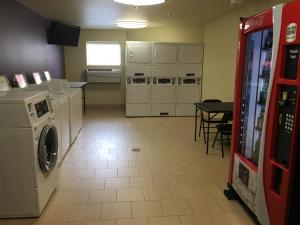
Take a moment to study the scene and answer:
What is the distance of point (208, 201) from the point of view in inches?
110

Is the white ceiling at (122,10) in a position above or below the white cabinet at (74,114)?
above

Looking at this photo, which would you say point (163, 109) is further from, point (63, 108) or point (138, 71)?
point (63, 108)

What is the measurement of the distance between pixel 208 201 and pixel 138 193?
76 cm

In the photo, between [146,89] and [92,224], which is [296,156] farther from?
[146,89]

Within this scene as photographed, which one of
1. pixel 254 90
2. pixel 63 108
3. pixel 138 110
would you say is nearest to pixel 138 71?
pixel 138 110

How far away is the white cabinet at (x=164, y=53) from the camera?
6.81 m

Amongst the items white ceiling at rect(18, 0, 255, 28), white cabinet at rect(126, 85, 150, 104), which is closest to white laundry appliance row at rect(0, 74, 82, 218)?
white ceiling at rect(18, 0, 255, 28)

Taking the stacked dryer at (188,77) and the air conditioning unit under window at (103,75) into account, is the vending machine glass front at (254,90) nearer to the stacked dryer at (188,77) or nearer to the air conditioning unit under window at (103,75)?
the stacked dryer at (188,77)

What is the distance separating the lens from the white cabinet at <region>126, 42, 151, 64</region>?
672cm

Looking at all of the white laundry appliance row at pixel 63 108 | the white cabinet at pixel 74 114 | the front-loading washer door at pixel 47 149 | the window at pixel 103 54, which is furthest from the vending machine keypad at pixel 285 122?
the window at pixel 103 54

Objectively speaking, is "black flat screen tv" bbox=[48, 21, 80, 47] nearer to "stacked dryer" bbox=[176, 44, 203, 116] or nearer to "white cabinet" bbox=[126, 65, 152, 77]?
"white cabinet" bbox=[126, 65, 152, 77]

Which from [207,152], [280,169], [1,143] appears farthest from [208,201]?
[1,143]

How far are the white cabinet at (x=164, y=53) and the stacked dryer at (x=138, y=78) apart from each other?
0.18m

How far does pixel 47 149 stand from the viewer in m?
2.87
